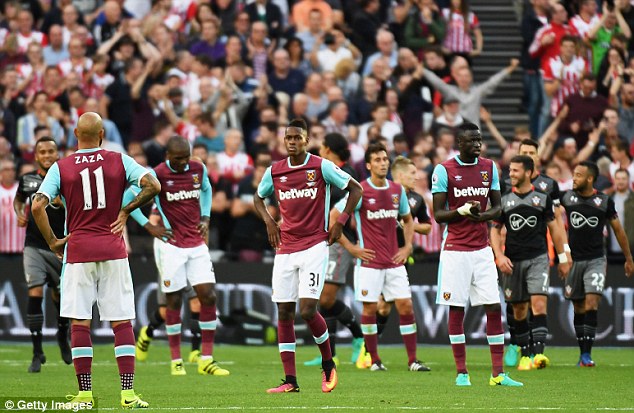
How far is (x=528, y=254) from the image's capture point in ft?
55.6

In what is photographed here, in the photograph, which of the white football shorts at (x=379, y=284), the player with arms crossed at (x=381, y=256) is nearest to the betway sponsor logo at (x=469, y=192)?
the player with arms crossed at (x=381, y=256)

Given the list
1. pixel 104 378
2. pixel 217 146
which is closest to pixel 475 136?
pixel 104 378

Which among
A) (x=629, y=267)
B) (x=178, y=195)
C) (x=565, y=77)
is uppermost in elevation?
(x=565, y=77)

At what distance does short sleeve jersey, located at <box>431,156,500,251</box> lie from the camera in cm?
1410

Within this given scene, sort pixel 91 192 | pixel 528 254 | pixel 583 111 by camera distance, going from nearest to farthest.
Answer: pixel 91 192 < pixel 528 254 < pixel 583 111

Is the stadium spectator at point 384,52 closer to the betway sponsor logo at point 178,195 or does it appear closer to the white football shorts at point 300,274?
the betway sponsor logo at point 178,195

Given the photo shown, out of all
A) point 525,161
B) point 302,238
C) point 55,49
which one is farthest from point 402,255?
point 55,49

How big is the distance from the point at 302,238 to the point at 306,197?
42 centimetres

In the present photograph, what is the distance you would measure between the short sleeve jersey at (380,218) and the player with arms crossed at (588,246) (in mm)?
2407

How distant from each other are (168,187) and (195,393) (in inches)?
138

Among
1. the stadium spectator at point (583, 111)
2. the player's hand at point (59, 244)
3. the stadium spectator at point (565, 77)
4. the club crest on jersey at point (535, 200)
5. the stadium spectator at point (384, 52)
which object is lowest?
the player's hand at point (59, 244)

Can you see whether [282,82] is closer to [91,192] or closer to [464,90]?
[464,90]

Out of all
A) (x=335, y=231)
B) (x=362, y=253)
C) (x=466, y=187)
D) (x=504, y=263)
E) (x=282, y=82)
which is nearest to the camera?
(x=335, y=231)

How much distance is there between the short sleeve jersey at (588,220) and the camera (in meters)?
17.6
